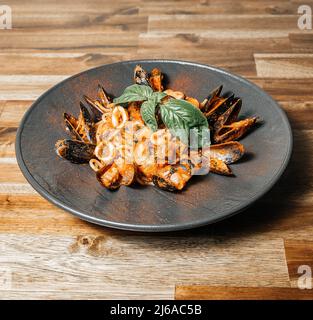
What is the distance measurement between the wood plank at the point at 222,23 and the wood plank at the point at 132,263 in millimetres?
1678

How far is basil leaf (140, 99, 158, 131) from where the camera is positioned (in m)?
1.85

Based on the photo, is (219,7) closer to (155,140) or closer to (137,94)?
(137,94)

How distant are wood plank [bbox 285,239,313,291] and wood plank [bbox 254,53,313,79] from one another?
3.79 feet

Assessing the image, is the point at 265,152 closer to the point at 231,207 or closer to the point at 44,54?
the point at 231,207

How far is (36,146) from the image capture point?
1.94 metres

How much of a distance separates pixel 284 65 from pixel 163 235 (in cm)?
139

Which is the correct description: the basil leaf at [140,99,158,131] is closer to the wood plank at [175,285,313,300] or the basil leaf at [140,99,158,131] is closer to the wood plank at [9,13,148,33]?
the wood plank at [175,285,313,300]

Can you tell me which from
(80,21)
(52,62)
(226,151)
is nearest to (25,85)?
(52,62)

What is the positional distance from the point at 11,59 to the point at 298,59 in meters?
1.61

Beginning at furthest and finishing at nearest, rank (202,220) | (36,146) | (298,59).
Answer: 1. (298,59)
2. (36,146)
3. (202,220)

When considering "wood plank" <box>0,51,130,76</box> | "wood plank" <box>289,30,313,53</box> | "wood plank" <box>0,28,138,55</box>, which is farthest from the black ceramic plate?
"wood plank" <box>289,30,313,53</box>

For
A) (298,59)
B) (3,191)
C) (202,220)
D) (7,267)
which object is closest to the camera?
(202,220)

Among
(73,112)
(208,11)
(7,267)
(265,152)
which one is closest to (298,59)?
(208,11)

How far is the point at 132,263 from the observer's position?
175 centimetres
